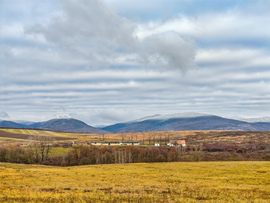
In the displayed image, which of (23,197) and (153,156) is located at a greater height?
(23,197)

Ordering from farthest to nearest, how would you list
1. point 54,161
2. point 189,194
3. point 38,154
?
point 38,154 < point 54,161 < point 189,194

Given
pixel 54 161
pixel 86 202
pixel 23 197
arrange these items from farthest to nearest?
pixel 54 161
pixel 23 197
pixel 86 202

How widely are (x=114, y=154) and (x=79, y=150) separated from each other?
1003 inches

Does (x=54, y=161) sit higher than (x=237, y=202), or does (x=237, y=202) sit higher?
(x=237, y=202)

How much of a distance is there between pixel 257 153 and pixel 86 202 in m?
156

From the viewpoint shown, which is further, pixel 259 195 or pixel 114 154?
pixel 114 154

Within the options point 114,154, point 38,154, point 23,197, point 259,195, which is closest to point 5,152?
point 38,154

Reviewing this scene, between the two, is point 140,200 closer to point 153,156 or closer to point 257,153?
point 153,156

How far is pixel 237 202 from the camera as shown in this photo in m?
32.6

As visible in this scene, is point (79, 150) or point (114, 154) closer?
point (114, 154)

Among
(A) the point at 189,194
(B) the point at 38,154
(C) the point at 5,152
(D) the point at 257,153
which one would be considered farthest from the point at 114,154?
(A) the point at 189,194

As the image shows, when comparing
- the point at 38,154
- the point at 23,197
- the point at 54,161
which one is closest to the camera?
the point at 23,197

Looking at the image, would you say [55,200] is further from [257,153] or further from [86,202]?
[257,153]

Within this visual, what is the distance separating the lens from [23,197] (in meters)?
32.3
